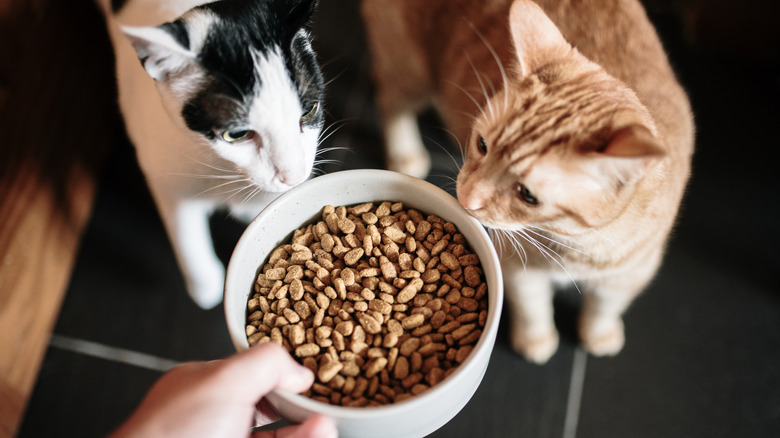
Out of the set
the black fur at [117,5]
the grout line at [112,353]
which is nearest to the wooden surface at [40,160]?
the grout line at [112,353]

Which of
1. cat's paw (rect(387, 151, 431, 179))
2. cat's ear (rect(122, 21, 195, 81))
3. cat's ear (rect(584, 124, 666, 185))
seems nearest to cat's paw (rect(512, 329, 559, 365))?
cat's paw (rect(387, 151, 431, 179))

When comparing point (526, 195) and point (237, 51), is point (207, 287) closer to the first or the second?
point (237, 51)

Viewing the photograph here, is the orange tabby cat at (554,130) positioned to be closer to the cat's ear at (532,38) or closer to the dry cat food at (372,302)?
the cat's ear at (532,38)

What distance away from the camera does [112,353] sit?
143 cm

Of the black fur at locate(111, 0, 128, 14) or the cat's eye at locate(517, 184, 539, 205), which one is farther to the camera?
the black fur at locate(111, 0, 128, 14)

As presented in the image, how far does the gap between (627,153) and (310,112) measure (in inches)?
19.7

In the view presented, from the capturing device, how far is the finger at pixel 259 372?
0.64m

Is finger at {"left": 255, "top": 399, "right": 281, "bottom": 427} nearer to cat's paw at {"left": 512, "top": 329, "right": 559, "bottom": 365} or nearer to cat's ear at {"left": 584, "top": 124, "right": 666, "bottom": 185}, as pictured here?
cat's ear at {"left": 584, "top": 124, "right": 666, "bottom": 185}

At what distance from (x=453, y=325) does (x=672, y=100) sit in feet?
2.07

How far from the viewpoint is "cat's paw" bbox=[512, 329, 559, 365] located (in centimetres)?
133

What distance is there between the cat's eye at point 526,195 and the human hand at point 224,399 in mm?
391

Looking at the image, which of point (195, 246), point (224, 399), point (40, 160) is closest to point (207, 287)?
point (195, 246)

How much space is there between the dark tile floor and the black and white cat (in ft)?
1.77

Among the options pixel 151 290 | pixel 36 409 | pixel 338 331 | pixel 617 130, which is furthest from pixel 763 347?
pixel 36 409
